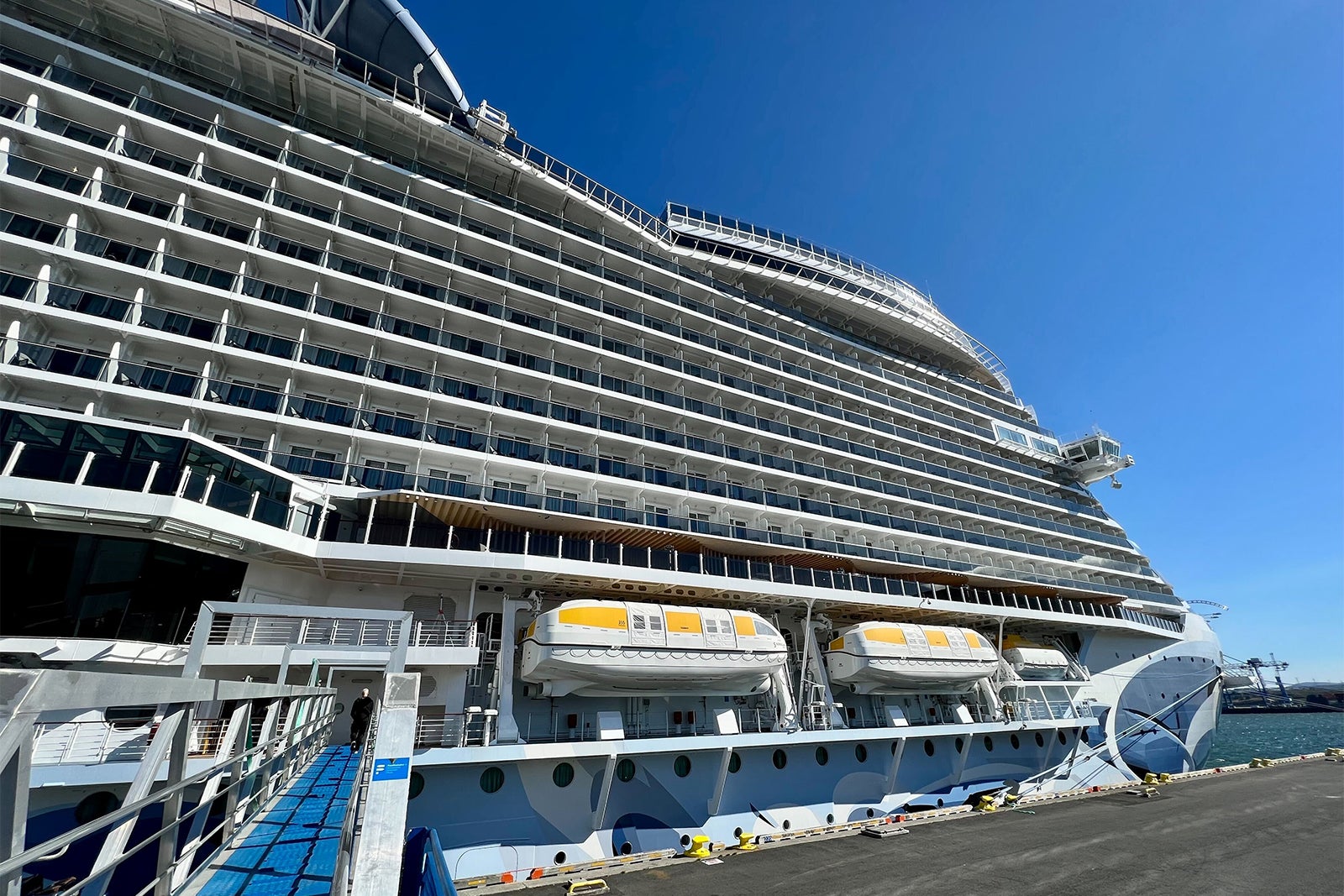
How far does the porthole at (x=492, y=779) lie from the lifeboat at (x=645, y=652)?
2.18 meters

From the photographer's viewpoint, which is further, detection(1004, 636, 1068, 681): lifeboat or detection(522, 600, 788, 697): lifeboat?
detection(1004, 636, 1068, 681): lifeboat

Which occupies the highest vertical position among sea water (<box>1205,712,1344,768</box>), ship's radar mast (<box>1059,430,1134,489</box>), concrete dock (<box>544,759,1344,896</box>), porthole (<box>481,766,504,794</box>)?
ship's radar mast (<box>1059,430,1134,489</box>)

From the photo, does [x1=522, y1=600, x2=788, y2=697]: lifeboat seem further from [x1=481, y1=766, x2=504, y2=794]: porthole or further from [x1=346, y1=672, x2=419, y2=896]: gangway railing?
[x1=346, y1=672, x2=419, y2=896]: gangway railing

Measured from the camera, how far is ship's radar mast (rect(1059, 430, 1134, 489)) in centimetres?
3778

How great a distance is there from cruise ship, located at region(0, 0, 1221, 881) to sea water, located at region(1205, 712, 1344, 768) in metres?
24.5

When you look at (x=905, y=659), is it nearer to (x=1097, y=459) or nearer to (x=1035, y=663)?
(x=1035, y=663)

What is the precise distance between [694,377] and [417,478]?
12.9m

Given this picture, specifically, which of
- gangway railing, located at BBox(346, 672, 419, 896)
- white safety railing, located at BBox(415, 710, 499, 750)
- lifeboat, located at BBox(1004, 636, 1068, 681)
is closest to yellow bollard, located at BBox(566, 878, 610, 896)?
white safety railing, located at BBox(415, 710, 499, 750)

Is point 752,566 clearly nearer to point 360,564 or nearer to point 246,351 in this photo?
point 360,564

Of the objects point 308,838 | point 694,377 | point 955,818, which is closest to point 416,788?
point 308,838

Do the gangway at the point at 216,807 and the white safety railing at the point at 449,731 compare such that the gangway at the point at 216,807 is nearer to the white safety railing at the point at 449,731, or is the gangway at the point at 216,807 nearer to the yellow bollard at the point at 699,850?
the white safety railing at the point at 449,731

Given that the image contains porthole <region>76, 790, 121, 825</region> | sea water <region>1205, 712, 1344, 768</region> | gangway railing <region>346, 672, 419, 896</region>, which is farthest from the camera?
sea water <region>1205, 712, 1344, 768</region>

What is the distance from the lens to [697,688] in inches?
655

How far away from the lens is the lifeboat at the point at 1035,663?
79.8ft
